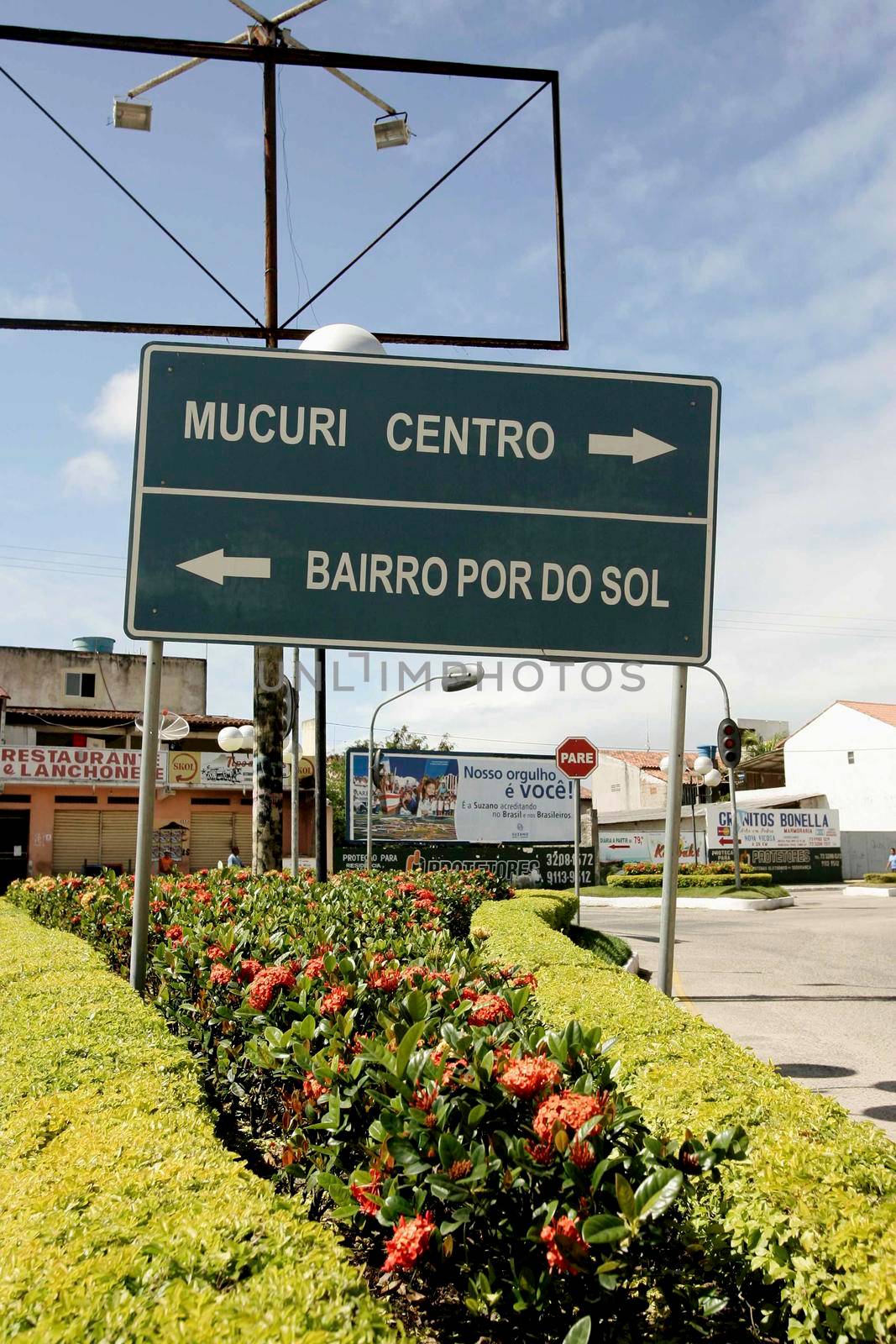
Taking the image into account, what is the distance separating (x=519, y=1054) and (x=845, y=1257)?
3.42ft

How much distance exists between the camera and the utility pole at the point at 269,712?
11.6 metres

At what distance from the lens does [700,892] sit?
99.5 feet

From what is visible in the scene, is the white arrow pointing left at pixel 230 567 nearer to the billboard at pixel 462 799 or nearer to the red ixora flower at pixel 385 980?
the red ixora flower at pixel 385 980

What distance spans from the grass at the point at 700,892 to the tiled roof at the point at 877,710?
72.3ft

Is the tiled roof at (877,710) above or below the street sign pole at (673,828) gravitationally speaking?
above

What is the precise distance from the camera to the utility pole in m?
11.6

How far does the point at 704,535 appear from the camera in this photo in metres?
4.78

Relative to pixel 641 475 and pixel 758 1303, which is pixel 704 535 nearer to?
pixel 641 475

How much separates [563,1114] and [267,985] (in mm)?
1807

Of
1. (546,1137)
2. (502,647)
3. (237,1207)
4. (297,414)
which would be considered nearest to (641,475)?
(502,647)

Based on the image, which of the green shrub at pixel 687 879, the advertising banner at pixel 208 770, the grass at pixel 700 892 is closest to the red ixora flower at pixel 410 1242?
the grass at pixel 700 892

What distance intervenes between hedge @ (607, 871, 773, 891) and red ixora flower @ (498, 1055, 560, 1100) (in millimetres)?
30794

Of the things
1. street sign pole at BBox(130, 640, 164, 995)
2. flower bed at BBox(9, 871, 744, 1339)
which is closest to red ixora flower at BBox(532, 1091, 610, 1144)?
flower bed at BBox(9, 871, 744, 1339)

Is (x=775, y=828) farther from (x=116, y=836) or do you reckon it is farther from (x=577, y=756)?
(x=577, y=756)
